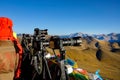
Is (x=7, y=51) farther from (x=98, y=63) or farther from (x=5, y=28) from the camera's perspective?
(x=98, y=63)

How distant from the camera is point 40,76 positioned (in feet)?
20.4

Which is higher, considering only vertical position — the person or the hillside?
the person

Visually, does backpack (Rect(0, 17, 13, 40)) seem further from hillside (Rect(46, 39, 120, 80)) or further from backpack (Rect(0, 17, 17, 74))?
hillside (Rect(46, 39, 120, 80))

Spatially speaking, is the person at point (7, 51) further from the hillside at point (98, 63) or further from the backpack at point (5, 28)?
the hillside at point (98, 63)

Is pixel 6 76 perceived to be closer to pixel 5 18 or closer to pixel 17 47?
pixel 17 47

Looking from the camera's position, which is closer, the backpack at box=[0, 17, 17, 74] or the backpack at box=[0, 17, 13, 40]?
the backpack at box=[0, 17, 17, 74]

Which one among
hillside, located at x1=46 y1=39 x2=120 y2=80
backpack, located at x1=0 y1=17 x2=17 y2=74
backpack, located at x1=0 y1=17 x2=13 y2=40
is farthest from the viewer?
hillside, located at x1=46 y1=39 x2=120 y2=80

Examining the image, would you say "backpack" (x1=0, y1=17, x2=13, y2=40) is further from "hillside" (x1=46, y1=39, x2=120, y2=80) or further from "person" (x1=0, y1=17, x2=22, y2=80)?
"hillside" (x1=46, y1=39, x2=120, y2=80)

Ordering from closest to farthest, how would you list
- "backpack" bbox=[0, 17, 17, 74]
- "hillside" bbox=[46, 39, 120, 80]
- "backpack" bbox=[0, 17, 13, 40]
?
"backpack" bbox=[0, 17, 17, 74] < "backpack" bbox=[0, 17, 13, 40] < "hillside" bbox=[46, 39, 120, 80]

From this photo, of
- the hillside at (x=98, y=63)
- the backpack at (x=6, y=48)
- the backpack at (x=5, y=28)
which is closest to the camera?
the backpack at (x=6, y=48)

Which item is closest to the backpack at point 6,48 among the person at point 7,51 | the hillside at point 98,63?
the person at point 7,51

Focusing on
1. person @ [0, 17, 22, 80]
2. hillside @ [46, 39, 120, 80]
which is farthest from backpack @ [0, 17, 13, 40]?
hillside @ [46, 39, 120, 80]

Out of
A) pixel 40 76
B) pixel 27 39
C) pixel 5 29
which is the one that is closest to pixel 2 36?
pixel 5 29

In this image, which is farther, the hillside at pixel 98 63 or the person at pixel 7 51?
the hillside at pixel 98 63
